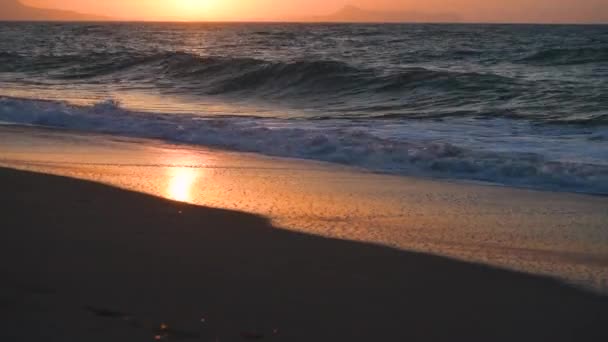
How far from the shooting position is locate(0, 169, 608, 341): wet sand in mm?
3664

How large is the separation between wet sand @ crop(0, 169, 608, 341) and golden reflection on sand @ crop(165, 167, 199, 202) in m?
1.09

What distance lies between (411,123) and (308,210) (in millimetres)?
7435

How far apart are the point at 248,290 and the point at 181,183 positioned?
11.2 ft

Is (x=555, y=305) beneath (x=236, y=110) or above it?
above

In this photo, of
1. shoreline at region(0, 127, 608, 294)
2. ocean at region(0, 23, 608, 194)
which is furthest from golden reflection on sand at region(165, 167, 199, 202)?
ocean at region(0, 23, 608, 194)

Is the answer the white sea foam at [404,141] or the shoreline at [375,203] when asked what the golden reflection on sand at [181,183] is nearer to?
the shoreline at [375,203]

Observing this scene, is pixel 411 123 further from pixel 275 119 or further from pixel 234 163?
pixel 234 163

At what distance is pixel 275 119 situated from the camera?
47.1 feet

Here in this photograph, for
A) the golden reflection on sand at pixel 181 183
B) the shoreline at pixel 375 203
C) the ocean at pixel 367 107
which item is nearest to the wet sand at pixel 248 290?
the shoreline at pixel 375 203

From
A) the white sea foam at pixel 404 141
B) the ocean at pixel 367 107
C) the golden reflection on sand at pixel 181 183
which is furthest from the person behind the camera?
the ocean at pixel 367 107

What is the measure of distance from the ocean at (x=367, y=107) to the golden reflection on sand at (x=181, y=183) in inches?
67.0

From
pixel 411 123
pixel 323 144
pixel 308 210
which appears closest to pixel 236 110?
pixel 411 123

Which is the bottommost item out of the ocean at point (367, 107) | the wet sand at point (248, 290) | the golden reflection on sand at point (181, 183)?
the ocean at point (367, 107)

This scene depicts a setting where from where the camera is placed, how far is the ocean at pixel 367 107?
29.2 ft
